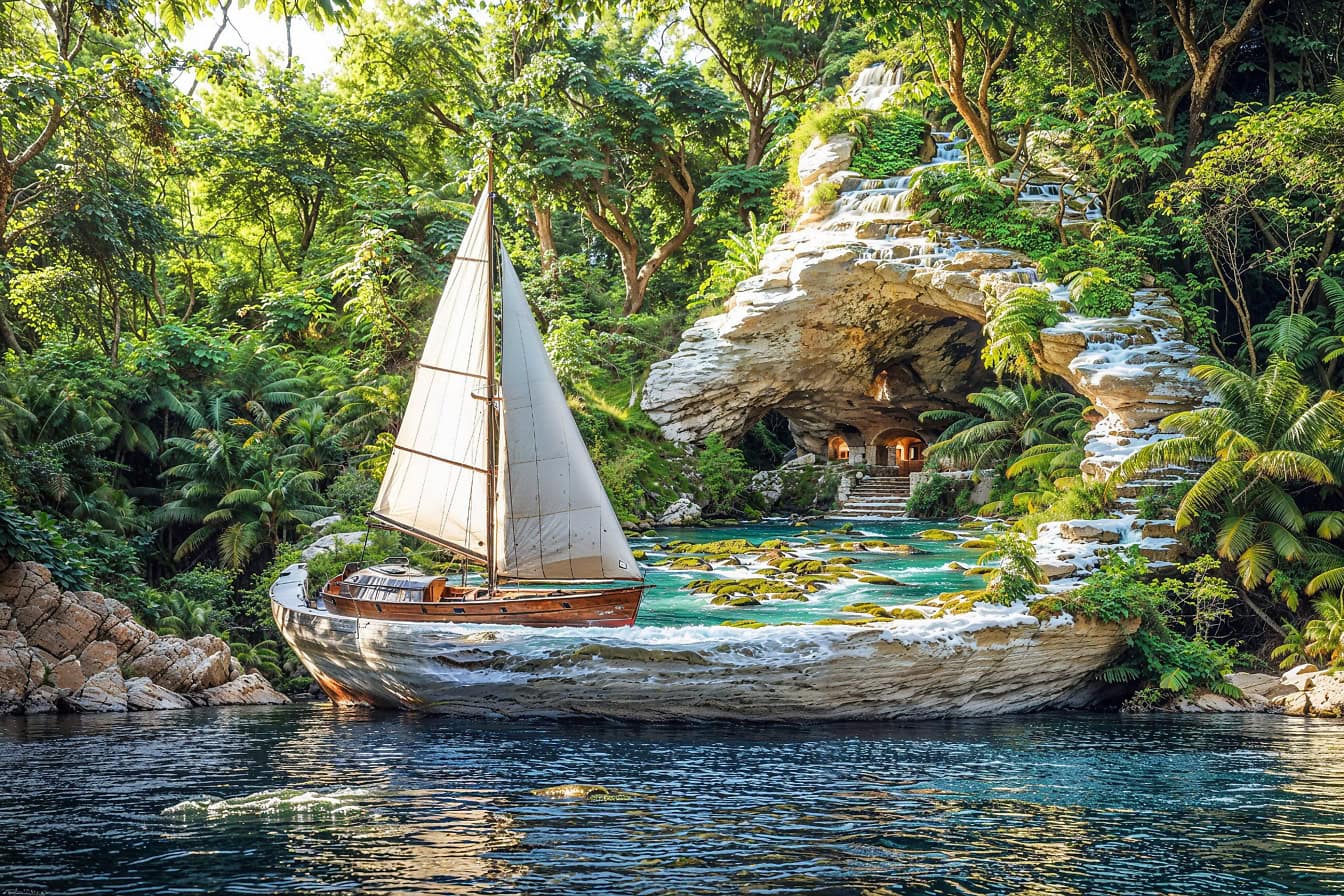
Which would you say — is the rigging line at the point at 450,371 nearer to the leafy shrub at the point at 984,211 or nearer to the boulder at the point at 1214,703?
the boulder at the point at 1214,703

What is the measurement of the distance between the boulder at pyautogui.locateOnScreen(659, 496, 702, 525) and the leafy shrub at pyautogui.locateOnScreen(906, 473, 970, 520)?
681 cm

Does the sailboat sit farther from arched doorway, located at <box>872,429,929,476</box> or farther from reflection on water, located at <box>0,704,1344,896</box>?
arched doorway, located at <box>872,429,929,476</box>

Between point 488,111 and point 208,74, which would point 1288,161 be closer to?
point 208,74

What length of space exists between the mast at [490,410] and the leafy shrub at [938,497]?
1761 cm

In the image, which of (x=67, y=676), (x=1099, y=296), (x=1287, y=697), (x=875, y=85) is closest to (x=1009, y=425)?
(x=1099, y=296)

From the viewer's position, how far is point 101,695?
46.5 feet

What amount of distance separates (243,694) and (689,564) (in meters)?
8.74

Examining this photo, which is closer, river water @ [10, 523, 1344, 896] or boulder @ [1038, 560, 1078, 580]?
river water @ [10, 523, 1344, 896]

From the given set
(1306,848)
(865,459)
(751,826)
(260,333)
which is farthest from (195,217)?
(1306,848)

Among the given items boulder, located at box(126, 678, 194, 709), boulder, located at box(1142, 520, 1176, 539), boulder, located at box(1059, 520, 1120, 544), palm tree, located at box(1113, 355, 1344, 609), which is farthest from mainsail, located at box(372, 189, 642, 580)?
palm tree, located at box(1113, 355, 1344, 609)

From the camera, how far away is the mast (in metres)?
14.9

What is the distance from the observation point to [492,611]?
14086 mm

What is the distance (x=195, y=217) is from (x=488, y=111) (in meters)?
18.8

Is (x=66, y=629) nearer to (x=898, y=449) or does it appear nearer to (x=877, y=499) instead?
(x=877, y=499)
